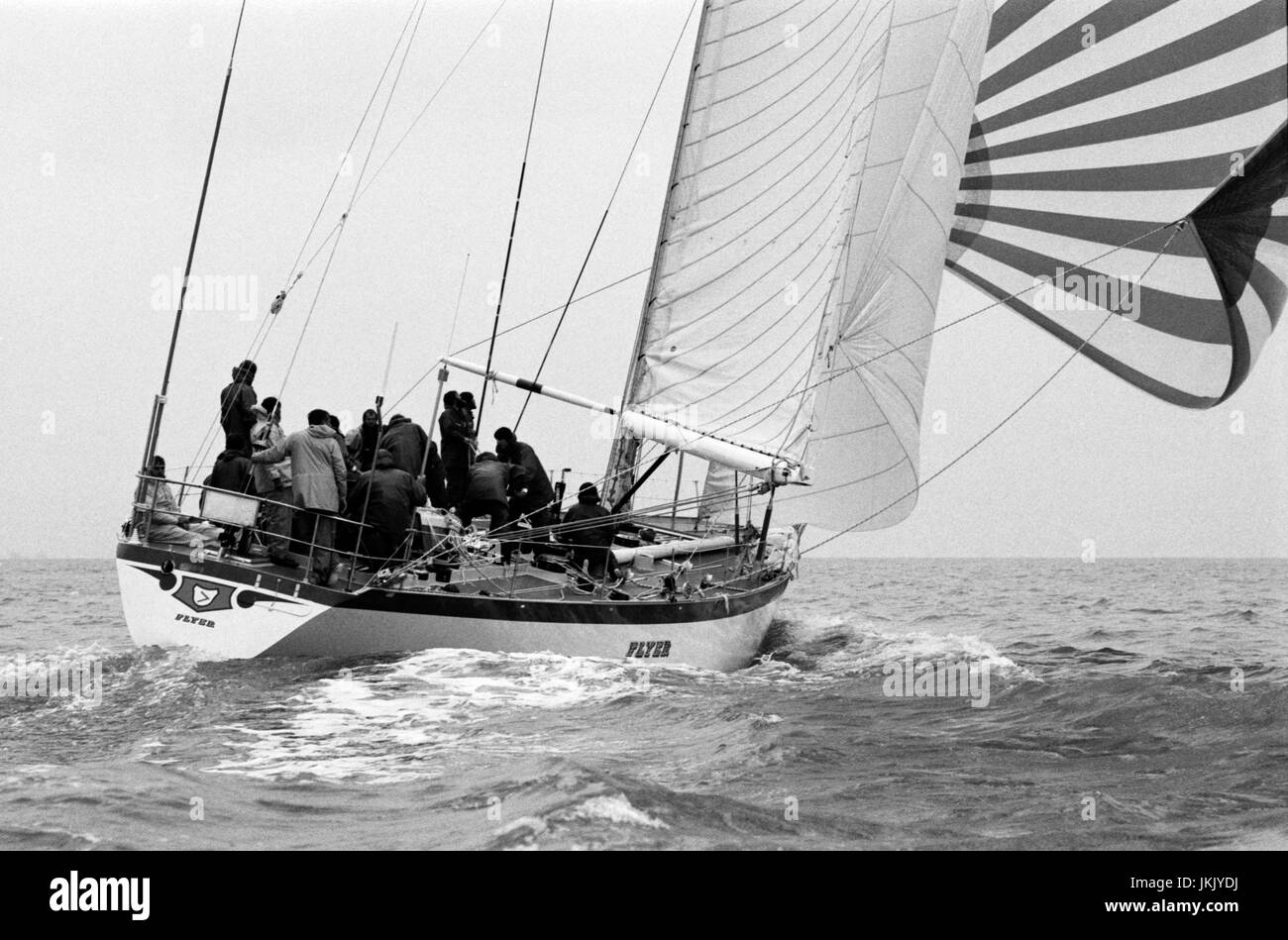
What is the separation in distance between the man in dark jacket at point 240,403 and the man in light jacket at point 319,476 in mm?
1272

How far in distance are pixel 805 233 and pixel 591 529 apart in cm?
396

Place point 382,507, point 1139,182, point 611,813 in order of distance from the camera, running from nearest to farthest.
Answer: point 611,813 < point 382,507 < point 1139,182

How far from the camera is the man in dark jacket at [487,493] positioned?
12234 millimetres

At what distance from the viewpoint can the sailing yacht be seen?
13031 millimetres

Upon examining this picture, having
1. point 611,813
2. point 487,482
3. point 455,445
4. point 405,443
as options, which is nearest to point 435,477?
point 455,445

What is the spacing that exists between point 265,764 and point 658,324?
808cm

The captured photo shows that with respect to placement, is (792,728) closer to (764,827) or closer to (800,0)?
(764,827)

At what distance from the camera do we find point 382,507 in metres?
11.2

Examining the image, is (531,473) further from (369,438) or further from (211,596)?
(211,596)

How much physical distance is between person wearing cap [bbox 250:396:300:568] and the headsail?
281 inches

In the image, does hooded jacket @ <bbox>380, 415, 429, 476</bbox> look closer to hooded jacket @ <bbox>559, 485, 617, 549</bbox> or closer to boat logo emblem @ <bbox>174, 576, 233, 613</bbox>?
hooded jacket @ <bbox>559, 485, 617, 549</bbox>

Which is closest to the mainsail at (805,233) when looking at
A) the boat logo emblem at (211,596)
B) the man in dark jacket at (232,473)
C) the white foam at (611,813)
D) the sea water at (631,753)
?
the sea water at (631,753)

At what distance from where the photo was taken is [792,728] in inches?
359
